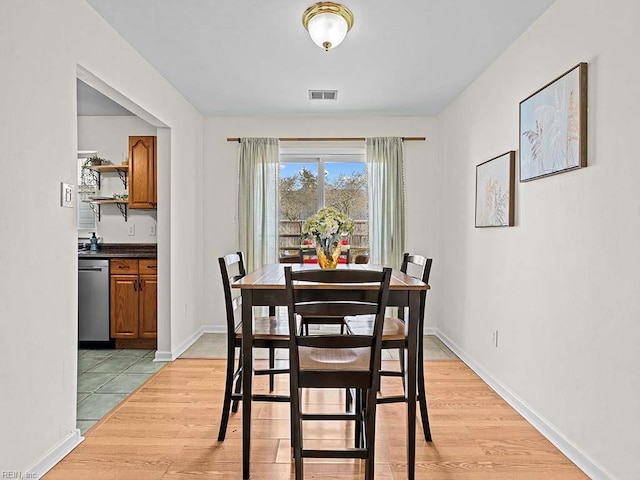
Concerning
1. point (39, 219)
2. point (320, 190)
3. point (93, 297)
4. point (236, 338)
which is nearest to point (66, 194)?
point (39, 219)

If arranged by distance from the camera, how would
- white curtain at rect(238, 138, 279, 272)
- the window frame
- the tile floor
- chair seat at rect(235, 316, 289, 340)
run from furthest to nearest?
1. the window frame
2. white curtain at rect(238, 138, 279, 272)
3. the tile floor
4. chair seat at rect(235, 316, 289, 340)

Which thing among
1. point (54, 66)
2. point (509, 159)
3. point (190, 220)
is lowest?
point (190, 220)

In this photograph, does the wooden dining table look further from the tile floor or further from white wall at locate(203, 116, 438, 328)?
white wall at locate(203, 116, 438, 328)

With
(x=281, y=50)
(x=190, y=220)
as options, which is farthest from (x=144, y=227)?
(x=281, y=50)

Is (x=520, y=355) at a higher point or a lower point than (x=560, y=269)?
lower

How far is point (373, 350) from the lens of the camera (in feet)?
6.37

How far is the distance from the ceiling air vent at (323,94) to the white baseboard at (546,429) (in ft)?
8.89

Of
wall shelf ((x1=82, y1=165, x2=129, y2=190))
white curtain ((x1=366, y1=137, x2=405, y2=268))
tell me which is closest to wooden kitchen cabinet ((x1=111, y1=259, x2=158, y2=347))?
wall shelf ((x1=82, y1=165, x2=129, y2=190))

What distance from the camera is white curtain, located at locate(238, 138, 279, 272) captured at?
5152 mm

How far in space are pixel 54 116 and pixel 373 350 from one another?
75.8 inches

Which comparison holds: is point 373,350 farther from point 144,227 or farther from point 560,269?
point 144,227

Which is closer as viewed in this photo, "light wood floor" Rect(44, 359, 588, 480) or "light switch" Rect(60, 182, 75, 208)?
"light wood floor" Rect(44, 359, 588, 480)

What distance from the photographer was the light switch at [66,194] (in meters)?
2.37

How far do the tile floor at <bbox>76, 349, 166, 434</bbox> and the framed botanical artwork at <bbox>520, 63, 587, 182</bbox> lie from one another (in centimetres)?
309
